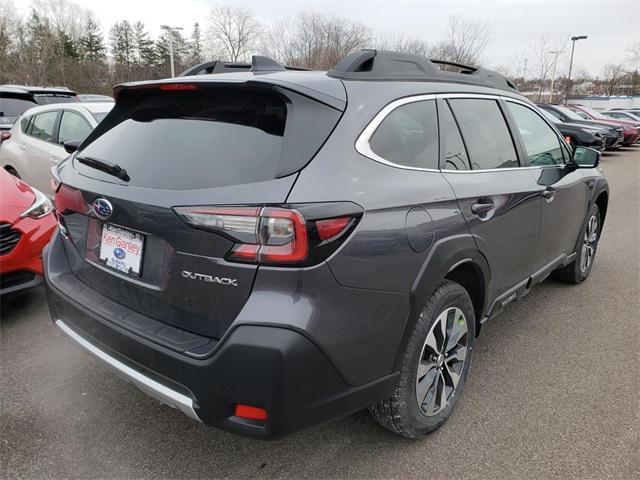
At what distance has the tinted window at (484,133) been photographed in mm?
2721

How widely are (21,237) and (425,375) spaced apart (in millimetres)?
3087

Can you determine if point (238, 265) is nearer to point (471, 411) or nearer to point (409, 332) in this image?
point (409, 332)

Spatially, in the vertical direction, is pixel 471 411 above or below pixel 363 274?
below

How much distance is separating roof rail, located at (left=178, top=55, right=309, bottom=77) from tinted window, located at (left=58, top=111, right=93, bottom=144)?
4048 mm

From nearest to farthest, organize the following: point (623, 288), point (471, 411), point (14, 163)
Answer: point (471, 411) → point (623, 288) → point (14, 163)

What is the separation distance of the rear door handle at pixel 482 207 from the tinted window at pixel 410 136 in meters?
0.32

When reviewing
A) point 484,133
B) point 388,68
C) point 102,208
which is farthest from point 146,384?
point 484,133

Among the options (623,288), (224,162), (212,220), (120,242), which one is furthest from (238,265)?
(623,288)

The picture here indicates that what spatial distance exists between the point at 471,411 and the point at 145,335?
1.79 metres

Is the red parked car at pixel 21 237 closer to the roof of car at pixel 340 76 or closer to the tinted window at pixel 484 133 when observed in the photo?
the roof of car at pixel 340 76

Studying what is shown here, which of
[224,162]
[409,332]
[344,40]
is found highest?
[344,40]

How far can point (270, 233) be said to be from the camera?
1.74m

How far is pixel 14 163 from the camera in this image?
7316 mm

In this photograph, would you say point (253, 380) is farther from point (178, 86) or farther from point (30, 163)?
point (30, 163)
